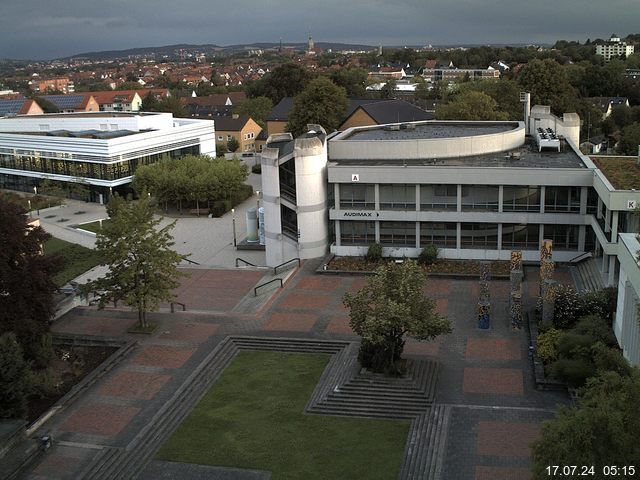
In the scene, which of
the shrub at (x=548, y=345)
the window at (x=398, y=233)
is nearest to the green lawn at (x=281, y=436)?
the shrub at (x=548, y=345)

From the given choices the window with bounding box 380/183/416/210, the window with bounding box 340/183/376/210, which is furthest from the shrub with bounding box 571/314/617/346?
the window with bounding box 340/183/376/210

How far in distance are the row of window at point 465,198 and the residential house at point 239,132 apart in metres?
53.0

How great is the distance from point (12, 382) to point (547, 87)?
2594 inches

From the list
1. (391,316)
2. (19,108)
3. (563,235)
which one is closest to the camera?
(391,316)

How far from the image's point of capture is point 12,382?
74.6 ft

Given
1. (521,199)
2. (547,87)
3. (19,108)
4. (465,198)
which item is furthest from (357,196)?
(19,108)

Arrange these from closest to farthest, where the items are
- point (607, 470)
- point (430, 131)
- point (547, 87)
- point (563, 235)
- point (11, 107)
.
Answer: point (607, 470) → point (563, 235) → point (430, 131) → point (547, 87) → point (11, 107)

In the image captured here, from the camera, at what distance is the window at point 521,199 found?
37906mm

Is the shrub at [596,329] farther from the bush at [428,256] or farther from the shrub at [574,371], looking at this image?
the bush at [428,256]

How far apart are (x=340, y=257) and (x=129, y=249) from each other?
45.1 ft

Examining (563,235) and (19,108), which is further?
(19,108)

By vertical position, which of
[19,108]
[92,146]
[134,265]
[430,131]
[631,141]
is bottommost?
[631,141]

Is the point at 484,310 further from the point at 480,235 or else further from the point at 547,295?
the point at 480,235

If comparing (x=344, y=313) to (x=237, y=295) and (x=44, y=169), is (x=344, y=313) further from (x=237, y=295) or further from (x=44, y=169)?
(x=44, y=169)
